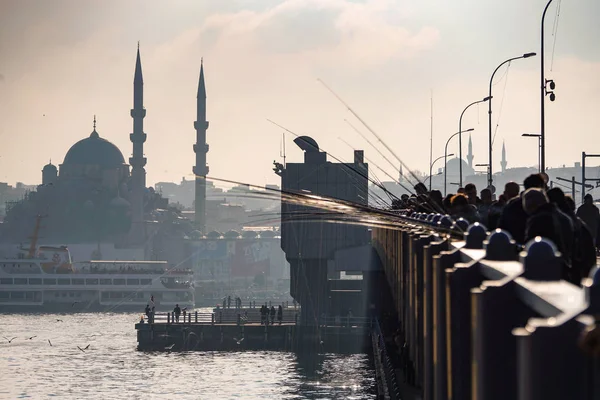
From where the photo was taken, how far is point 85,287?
158375 mm

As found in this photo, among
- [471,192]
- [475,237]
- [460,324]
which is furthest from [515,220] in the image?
[471,192]

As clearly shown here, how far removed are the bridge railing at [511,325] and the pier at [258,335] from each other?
65075mm

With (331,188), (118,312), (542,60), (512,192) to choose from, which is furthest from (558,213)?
(118,312)

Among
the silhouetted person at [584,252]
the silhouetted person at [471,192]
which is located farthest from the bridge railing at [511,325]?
the silhouetted person at [471,192]

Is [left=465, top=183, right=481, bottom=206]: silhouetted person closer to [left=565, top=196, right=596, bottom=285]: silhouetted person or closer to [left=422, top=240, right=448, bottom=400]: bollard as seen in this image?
[left=422, top=240, right=448, bottom=400]: bollard

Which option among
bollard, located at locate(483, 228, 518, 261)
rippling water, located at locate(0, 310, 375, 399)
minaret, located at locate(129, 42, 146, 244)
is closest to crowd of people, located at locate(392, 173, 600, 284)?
bollard, located at locate(483, 228, 518, 261)

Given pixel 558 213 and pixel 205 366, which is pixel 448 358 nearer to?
pixel 558 213

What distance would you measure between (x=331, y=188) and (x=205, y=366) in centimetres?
1159

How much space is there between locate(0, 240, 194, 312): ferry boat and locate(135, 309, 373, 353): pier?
6652 cm

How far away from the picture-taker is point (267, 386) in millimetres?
57844

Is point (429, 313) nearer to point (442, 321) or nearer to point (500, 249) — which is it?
point (442, 321)

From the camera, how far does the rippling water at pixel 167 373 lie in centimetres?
5606

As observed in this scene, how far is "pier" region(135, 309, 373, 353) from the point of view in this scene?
A: 7394 cm

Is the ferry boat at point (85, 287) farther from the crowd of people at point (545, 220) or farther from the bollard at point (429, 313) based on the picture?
the bollard at point (429, 313)
